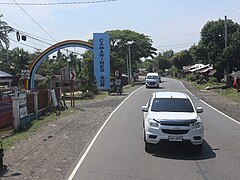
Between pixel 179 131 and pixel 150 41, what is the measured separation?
89629mm

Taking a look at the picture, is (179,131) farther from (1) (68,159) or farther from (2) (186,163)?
(1) (68,159)

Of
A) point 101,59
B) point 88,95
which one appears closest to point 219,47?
point 101,59

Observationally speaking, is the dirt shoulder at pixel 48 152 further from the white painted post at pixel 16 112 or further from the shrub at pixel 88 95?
the shrub at pixel 88 95

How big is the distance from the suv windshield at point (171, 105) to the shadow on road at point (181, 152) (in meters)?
1.05

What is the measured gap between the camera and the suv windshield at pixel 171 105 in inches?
481

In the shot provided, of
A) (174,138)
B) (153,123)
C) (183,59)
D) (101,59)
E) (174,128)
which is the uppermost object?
(183,59)

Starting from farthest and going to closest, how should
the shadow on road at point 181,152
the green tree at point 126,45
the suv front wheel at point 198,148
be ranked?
the green tree at point 126,45
the suv front wheel at point 198,148
the shadow on road at point 181,152

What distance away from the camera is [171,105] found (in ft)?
40.8

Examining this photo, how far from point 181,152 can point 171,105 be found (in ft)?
5.14

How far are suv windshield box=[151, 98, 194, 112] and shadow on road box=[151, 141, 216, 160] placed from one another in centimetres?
105

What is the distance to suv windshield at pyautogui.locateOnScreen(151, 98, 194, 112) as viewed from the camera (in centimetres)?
1221

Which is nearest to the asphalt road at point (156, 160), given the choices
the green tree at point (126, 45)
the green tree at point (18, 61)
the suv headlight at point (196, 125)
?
the suv headlight at point (196, 125)

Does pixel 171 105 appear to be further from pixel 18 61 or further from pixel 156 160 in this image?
pixel 18 61

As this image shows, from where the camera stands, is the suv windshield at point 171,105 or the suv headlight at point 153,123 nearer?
the suv headlight at point 153,123
